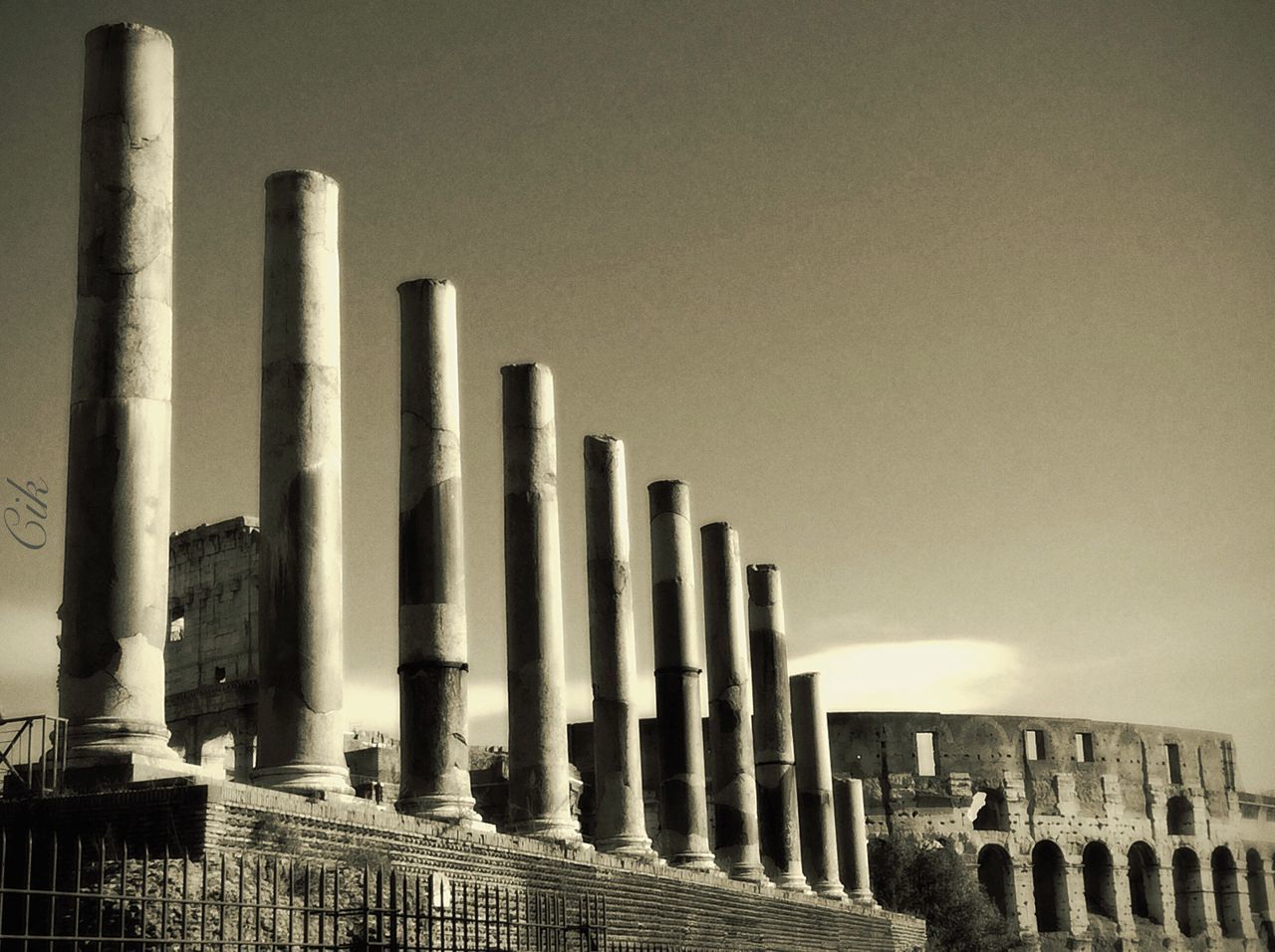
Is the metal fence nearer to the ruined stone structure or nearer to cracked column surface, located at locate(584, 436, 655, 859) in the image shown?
cracked column surface, located at locate(584, 436, 655, 859)

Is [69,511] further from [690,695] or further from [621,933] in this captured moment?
[690,695]

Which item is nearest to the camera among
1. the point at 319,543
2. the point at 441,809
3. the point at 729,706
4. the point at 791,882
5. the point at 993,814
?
the point at 319,543

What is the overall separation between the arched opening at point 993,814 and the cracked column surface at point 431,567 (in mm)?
33128

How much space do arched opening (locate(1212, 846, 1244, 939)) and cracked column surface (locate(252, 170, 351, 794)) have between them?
137 feet

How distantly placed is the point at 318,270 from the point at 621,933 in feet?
20.7

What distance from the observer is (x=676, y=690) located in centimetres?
1955

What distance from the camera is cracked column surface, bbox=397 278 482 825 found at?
13.0 m

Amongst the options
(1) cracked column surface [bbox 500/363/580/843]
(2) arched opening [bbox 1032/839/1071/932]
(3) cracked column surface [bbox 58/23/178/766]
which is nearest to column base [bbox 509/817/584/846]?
(1) cracked column surface [bbox 500/363/580/843]

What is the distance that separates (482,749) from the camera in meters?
31.4

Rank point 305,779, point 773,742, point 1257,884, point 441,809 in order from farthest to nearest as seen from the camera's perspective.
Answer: point 1257,884, point 773,742, point 441,809, point 305,779

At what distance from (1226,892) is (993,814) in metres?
8.77

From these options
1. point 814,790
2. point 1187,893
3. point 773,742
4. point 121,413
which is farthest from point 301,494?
point 1187,893

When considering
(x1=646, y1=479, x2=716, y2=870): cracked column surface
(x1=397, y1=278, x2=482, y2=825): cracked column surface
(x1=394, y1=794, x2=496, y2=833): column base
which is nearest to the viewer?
(x1=394, y1=794, x2=496, y2=833): column base

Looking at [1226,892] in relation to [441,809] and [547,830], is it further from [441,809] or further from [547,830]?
[441,809]
